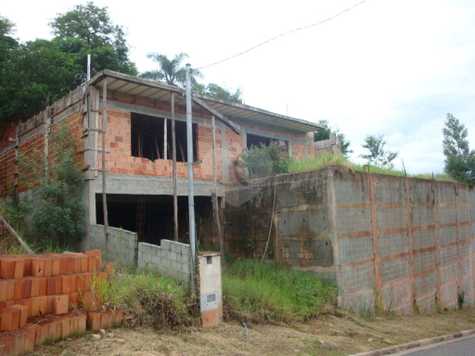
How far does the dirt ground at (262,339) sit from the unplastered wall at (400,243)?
1.03 meters

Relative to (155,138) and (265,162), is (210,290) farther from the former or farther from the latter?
(155,138)

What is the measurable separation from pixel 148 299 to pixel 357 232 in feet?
18.8

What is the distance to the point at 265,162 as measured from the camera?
12.1 m

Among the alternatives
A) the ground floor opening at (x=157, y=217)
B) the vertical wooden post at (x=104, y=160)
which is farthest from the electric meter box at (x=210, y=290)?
the ground floor opening at (x=157, y=217)

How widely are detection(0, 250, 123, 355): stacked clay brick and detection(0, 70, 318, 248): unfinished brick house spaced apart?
375 cm

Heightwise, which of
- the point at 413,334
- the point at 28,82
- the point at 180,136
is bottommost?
the point at 413,334

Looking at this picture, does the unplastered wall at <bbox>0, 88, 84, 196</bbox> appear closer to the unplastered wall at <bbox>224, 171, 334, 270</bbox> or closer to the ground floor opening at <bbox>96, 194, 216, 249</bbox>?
the ground floor opening at <bbox>96, 194, 216, 249</bbox>

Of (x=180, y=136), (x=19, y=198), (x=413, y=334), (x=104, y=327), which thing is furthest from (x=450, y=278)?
(x=19, y=198)

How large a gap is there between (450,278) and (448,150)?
1862cm

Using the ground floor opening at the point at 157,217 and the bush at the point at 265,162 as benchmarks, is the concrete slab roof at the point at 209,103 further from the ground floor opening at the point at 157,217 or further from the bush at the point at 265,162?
the ground floor opening at the point at 157,217

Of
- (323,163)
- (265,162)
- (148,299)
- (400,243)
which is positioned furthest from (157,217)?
(148,299)

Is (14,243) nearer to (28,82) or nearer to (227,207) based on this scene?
(227,207)

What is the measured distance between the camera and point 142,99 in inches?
441

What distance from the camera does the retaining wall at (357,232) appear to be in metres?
9.88
